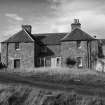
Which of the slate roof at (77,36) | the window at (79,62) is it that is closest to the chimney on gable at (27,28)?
the slate roof at (77,36)

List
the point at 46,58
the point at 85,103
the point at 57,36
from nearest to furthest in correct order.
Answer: the point at 85,103
the point at 46,58
the point at 57,36

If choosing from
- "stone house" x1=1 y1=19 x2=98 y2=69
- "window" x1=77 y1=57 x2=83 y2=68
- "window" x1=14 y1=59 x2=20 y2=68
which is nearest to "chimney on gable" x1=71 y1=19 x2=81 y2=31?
"stone house" x1=1 y1=19 x2=98 y2=69

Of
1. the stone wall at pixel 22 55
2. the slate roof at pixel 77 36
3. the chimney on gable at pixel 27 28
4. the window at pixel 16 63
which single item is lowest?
the window at pixel 16 63

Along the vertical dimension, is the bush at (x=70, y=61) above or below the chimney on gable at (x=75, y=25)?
below

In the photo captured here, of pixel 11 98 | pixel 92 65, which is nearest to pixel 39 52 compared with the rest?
pixel 92 65

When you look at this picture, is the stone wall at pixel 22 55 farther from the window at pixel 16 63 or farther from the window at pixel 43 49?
the window at pixel 43 49

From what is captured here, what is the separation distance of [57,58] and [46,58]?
203 cm

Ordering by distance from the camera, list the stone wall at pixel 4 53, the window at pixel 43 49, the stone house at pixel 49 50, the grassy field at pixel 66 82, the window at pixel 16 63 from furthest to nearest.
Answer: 1. the window at pixel 43 49
2. the stone wall at pixel 4 53
3. the window at pixel 16 63
4. the stone house at pixel 49 50
5. the grassy field at pixel 66 82

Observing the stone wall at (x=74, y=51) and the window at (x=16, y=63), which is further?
the window at (x=16, y=63)

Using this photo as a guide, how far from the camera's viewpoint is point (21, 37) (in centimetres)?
3797

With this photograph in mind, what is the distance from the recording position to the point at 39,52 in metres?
39.4

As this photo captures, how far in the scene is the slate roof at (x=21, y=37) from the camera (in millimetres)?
37237

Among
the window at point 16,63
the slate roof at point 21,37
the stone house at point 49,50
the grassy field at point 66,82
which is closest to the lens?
the grassy field at point 66,82

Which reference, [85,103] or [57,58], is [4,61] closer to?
[57,58]
